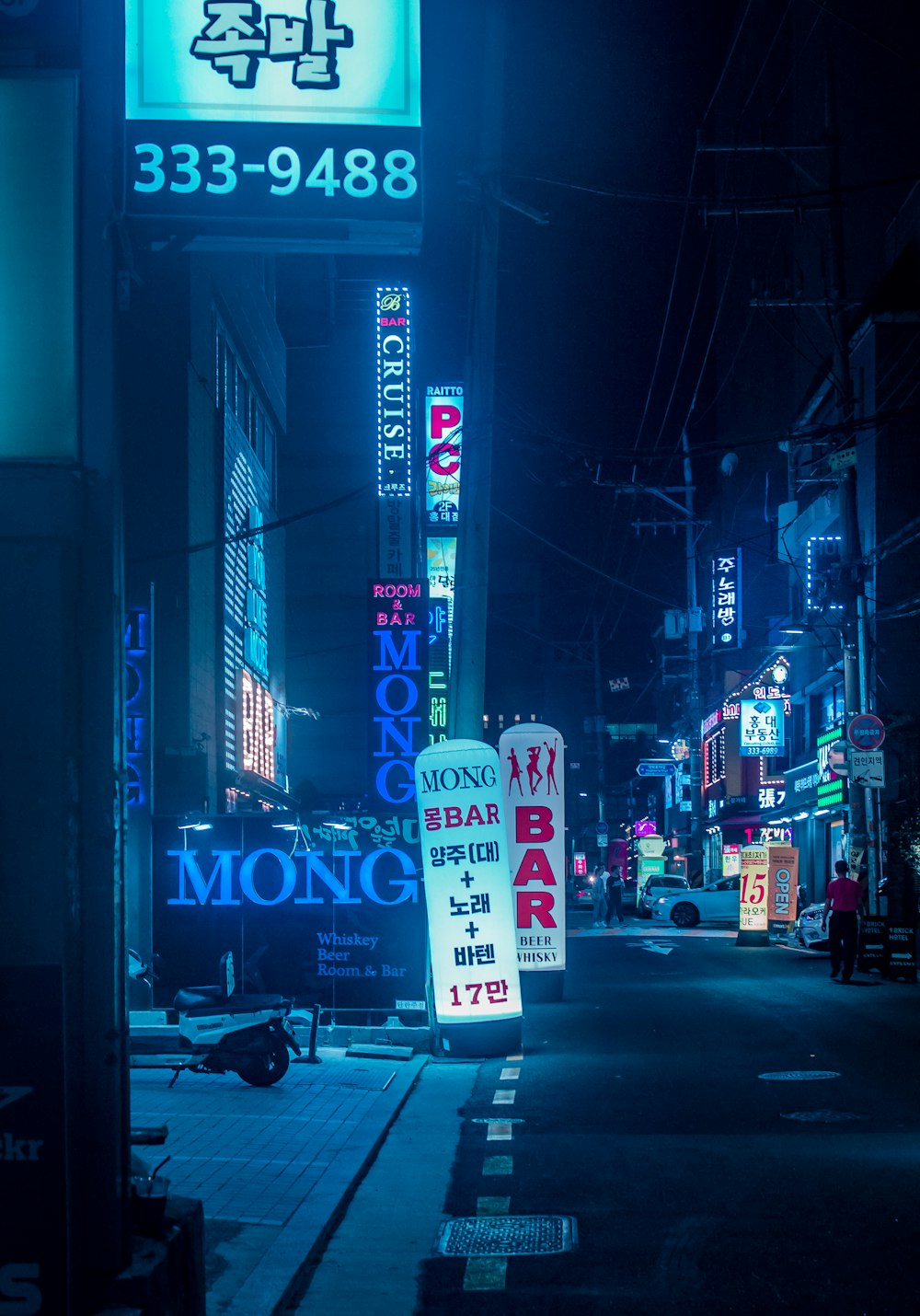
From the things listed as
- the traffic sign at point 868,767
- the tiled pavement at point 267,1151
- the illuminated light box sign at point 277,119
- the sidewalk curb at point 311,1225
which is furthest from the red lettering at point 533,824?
the illuminated light box sign at point 277,119

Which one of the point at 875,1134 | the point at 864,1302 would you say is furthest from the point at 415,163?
the point at 875,1134

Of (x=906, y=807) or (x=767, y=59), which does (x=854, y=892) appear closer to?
(x=906, y=807)

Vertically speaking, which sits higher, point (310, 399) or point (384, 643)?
point (310, 399)

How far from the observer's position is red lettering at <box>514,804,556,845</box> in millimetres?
18922

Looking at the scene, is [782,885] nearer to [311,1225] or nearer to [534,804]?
[534,804]

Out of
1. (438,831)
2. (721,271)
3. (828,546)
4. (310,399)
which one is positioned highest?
(721,271)

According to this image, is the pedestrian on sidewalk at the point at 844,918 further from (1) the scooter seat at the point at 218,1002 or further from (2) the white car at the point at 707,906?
(2) the white car at the point at 707,906

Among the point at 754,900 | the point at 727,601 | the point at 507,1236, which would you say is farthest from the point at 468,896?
the point at 727,601

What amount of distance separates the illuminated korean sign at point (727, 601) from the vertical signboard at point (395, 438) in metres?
22.0

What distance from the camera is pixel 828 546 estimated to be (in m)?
41.3

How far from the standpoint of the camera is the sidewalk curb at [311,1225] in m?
6.48

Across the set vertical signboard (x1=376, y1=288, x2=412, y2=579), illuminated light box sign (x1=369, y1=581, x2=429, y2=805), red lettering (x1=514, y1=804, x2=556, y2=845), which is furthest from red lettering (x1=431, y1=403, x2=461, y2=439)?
red lettering (x1=514, y1=804, x2=556, y2=845)

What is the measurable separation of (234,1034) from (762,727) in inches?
1471

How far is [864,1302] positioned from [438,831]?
29.7ft
